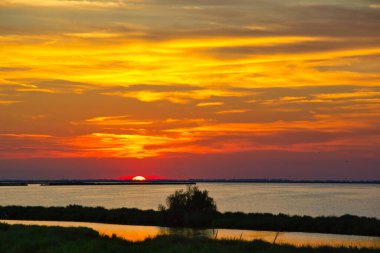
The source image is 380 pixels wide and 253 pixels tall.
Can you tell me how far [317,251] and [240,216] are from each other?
4007 centimetres

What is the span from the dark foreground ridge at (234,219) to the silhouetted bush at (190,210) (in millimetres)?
772

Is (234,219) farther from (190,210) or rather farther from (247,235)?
(247,235)

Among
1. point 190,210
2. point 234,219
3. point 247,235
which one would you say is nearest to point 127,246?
point 247,235

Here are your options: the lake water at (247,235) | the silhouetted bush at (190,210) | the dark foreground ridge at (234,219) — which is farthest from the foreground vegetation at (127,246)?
the silhouetted bush at (190,210)

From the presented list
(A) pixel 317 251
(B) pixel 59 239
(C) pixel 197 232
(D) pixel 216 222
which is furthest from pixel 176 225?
(A) pixel 317 251

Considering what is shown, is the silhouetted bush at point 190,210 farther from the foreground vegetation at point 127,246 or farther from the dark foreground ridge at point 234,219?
the foreground vegetation at point 127,246

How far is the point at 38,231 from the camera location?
55.3 m

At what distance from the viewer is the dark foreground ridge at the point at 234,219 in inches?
2780

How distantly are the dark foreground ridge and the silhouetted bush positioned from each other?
0.77m

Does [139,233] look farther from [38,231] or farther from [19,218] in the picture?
[19,218]

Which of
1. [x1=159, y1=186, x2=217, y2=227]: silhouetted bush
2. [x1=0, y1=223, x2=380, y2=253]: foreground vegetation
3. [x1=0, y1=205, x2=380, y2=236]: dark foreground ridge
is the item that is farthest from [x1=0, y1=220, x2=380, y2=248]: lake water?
[x1=0, y1=223, x2=380, y2=253]: foreground vegetation

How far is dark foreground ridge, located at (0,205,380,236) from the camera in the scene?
70.6 meters

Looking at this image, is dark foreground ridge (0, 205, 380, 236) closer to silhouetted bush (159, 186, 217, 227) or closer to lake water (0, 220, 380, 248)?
silhouetted bush (159, 186, 217, 227)

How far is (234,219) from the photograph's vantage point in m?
80.2
